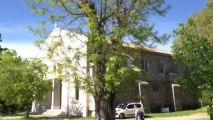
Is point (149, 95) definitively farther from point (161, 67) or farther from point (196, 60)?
point (196, 60)

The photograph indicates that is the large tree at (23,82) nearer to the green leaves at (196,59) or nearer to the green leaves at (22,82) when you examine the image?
the green leaves at (22,82)

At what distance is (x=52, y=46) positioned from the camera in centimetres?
2105

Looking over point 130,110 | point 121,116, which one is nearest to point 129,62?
point 121,116

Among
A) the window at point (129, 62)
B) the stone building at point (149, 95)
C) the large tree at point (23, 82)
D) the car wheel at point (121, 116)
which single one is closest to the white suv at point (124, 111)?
the car wheel at point (121, 116)

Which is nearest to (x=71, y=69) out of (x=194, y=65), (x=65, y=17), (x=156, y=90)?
(x=65, y=17)

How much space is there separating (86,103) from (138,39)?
2163cm

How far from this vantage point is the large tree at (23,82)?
3759cm

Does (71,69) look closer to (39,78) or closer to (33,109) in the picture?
(39,78)

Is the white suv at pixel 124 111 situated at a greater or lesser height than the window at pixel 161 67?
lesser

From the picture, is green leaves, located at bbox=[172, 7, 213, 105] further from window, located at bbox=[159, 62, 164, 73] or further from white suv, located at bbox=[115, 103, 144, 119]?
window, located at bbox=[159, 62, 164, 73]

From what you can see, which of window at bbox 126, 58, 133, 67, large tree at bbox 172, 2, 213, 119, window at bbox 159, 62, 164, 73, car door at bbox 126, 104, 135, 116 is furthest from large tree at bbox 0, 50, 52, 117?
window at bbox 126, 58, 133, 67

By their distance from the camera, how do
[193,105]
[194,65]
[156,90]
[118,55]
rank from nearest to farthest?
[118,55], [194,65], [156,90], [193,105]

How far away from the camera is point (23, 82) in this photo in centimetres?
3772

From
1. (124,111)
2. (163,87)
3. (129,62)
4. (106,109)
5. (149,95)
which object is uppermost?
→ (163,87)
